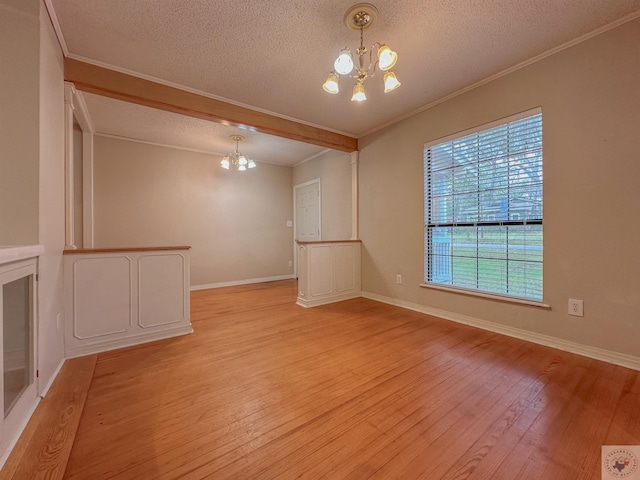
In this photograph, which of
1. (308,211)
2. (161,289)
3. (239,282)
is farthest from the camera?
(308,211)

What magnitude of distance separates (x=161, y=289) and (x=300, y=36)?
2.61m

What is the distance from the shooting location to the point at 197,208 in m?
4.97

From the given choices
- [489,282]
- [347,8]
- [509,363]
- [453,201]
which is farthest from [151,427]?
[453,201]

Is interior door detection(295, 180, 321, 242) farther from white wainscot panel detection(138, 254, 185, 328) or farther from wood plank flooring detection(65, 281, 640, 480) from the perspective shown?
wood plank flooring detection(65, 281, 640, 480)

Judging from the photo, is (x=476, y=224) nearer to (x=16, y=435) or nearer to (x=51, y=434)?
(x=51, y=434)

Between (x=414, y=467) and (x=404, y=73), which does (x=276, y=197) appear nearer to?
(x=404, y=73)

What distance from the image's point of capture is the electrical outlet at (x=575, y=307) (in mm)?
2207

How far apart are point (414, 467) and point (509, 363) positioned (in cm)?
139

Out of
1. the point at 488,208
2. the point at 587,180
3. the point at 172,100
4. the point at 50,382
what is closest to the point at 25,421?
the point at 50,382

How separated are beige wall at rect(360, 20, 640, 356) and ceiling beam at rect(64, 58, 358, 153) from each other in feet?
7.04

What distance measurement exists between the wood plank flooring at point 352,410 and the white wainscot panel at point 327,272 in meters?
1.20

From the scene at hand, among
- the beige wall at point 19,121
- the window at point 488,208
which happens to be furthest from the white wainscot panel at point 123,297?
the window at point 488,208

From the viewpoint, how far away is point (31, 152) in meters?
1.67

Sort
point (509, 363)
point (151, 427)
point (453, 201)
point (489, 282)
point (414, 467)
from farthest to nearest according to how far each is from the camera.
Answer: point (453, 201), point (489, 282), point (509, 363), point (151, 427), point (414, 467)
